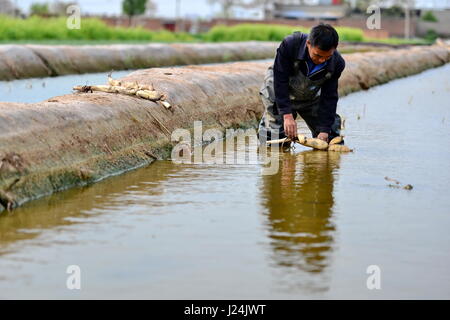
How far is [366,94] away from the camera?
1508cm

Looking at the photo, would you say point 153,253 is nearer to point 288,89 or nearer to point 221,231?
point 221,231

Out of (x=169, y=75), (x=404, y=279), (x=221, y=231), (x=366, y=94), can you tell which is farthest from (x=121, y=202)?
(x=366, y=94)

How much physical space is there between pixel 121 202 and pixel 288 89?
239 centimetres

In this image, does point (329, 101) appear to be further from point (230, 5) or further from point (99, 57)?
point (230, 5)

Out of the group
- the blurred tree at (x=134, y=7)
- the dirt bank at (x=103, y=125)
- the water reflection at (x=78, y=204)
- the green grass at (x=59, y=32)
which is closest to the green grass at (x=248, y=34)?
the green grass at (x=59, y=32)

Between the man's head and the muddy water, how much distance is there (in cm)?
87

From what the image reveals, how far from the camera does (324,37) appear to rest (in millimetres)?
6570

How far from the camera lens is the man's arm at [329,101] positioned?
7.27 m

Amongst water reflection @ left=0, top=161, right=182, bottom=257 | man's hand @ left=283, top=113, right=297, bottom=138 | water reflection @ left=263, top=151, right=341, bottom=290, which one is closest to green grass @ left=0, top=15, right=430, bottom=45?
man's hand @ left=283, top=113, right=297, bottom=138

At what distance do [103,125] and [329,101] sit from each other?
187cm

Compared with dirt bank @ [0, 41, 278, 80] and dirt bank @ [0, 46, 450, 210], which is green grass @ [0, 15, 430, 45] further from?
dirt bank @ [0, 46, 450, 210]

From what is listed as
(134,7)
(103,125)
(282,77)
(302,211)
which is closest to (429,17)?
(134,7)

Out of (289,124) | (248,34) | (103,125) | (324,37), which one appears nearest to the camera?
(324,37)
